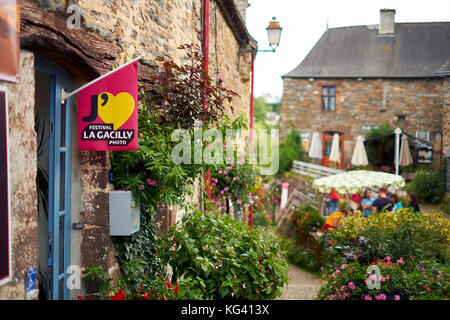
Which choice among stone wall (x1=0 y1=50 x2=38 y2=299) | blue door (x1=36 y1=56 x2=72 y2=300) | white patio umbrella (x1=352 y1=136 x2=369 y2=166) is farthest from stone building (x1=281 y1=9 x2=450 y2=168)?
stone wall (x1=0 y1=50 x2=38 y2=299)

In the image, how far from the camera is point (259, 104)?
49.7m

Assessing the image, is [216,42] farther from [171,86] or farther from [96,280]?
[96,280]

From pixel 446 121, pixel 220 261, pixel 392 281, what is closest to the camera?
pixel 220 261

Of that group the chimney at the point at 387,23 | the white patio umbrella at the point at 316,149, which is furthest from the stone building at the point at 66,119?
the chimney at the point at 387,23

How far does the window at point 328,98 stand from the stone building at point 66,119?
18.0 metres

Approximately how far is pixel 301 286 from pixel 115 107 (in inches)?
245

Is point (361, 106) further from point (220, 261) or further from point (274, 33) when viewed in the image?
point (220, 261)

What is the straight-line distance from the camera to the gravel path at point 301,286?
25.5 ft

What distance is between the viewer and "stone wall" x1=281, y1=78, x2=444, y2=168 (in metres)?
20.8

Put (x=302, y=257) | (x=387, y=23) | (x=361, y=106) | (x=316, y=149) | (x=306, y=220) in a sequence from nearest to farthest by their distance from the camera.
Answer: (x=302, y=257)
(x=306, y=220)
(x=316, y=149)
(x=361, y=106)
(x=387, y=23)

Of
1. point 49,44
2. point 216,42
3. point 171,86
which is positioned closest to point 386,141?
point 216,42

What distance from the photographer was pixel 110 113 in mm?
3256

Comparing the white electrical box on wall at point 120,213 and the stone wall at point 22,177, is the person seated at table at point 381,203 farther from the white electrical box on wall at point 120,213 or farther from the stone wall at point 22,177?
the stone wall at point 22,177

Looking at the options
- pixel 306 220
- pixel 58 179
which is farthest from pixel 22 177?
pixel 306 220
